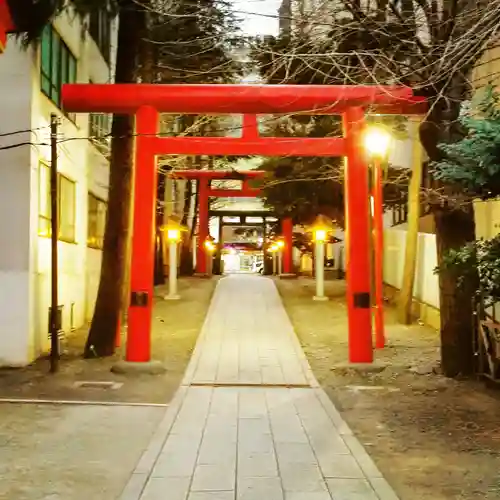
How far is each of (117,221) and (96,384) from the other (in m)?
3.68

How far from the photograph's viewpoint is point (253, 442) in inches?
296

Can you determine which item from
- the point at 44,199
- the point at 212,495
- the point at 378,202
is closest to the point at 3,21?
the point at 212,495

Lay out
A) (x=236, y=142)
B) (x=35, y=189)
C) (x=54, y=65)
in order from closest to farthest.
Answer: (x=236, y=142), (x=35, y=189), (x=54, y=65)

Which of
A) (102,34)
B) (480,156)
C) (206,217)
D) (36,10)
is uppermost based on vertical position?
(102,34)

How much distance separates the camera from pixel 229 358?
45.2 ft

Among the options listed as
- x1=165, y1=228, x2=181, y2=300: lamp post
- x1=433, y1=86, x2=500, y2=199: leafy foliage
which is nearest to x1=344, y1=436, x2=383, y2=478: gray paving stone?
x1=433, y1=86, x2=500, y2=199: leafy foliage

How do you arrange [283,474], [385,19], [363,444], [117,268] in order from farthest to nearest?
[117,268], [385,19], [363,444], [283,474]

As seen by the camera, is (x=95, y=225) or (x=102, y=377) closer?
(x=102, y=377)

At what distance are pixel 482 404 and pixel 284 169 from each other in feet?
44.7

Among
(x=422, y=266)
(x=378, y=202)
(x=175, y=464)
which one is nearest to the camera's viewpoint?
(x=175, y=464)

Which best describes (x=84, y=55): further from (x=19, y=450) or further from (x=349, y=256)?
(x=19, y=450)

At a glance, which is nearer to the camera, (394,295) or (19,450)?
(19,450)

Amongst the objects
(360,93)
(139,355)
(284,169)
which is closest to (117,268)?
(139,355)

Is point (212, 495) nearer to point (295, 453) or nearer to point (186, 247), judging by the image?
point (295, 453)
